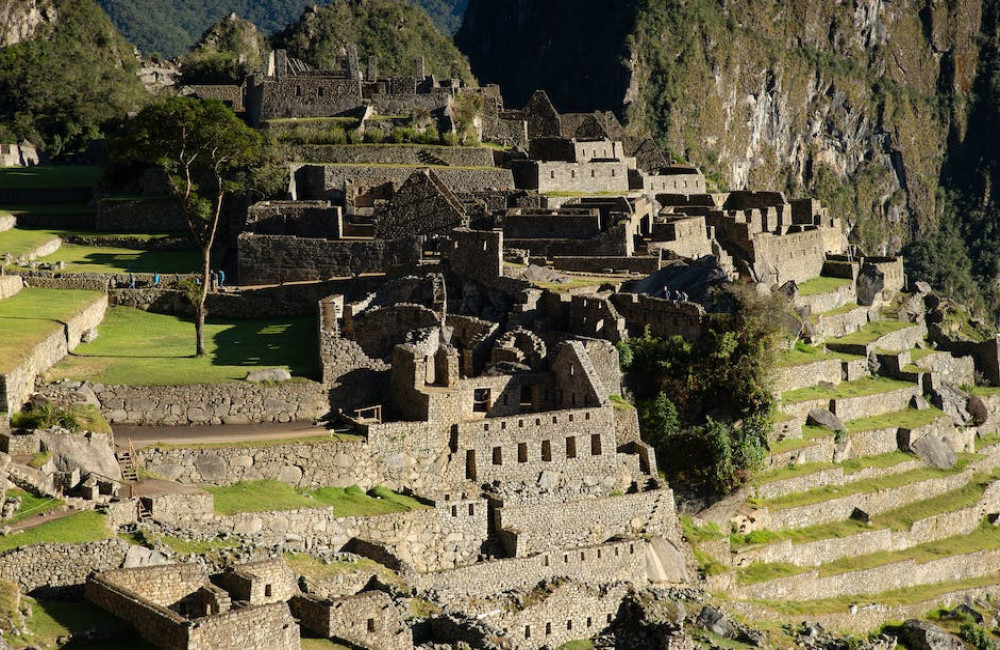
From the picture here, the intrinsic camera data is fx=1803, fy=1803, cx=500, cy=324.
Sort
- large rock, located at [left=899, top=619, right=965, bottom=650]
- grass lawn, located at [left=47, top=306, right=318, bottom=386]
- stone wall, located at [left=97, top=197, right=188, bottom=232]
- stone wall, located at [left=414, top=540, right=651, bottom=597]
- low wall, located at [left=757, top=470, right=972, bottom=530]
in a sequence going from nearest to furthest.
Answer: stone wall, located at [left=414, top=540, right=651, bottom=597], grass lawn, located at [left=47, top=306, right=318, bottom=386], large rock, located at [left=899, top=619, right=965, bottom=650], low wall, located at [left=757, top=470, right=972, bottom=530], stone wall, located at [left=97, top=197, right=188, bottom=232]

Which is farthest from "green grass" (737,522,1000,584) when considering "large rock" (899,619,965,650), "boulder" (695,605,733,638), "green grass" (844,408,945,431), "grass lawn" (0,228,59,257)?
"grass lawn" (0,228,59,257)

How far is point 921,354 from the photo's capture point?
6078 cm

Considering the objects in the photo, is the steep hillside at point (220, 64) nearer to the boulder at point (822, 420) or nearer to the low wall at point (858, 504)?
the boulder at point (822, 420)

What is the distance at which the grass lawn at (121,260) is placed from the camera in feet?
174

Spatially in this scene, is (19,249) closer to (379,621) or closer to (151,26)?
(379,621)

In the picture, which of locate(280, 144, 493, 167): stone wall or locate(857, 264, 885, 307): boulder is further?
locate(857, 264, 885, 307): boulder

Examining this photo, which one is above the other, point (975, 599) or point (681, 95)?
point (681, 95)

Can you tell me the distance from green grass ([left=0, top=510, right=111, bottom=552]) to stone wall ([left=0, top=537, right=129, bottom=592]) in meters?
0.18

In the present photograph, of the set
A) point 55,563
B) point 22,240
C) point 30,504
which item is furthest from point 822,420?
point 55,563

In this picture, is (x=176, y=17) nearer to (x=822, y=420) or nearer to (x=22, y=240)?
(x=22, y=240)

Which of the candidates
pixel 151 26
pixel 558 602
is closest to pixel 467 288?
pixel 558 602

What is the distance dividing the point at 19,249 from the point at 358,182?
10.6m

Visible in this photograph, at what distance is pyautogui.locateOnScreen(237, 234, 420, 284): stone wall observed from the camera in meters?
50.9

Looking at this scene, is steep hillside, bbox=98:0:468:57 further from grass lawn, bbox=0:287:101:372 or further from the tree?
grass lawn, bbox=0:287:101:372
